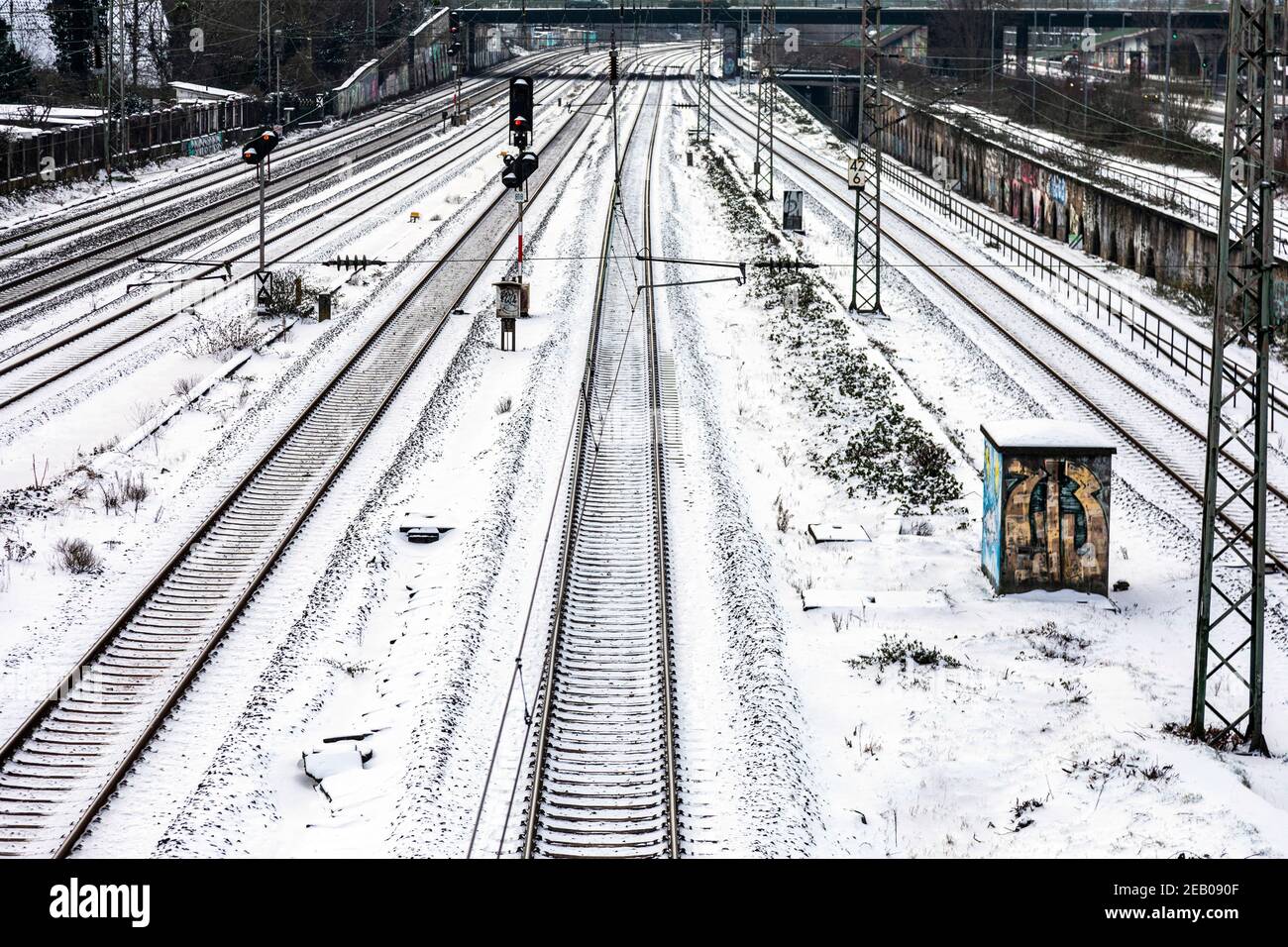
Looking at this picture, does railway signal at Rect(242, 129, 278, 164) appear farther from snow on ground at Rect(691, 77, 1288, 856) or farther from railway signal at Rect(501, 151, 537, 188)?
snow on ground at Rect(691, 77, 1288, 856)

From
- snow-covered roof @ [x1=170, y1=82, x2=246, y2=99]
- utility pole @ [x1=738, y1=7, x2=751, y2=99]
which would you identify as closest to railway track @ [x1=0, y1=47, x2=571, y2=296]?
snow-covered roof @ [x1=170, y1=82, x2=246, y2=99]

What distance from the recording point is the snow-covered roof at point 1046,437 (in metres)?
18.2

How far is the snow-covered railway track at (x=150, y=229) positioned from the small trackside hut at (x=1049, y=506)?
27.5 metres

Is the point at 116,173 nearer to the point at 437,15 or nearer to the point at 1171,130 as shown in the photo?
the point at 1171,130

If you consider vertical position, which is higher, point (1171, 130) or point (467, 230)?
point (1171, 130)

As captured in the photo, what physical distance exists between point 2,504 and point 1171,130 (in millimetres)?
61658

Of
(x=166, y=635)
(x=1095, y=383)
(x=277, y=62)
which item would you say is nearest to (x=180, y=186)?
(x=277, y=62)

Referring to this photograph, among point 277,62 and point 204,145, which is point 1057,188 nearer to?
point 204,145

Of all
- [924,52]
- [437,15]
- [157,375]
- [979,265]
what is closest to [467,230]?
[979,265]

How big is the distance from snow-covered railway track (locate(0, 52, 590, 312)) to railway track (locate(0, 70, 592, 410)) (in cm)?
264

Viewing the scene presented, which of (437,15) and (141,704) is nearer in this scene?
(141,704)

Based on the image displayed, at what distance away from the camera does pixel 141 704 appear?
601 inches

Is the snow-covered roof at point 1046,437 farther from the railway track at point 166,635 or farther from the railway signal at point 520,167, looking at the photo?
the railway signal at point 520,167

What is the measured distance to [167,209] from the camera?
178 feet
